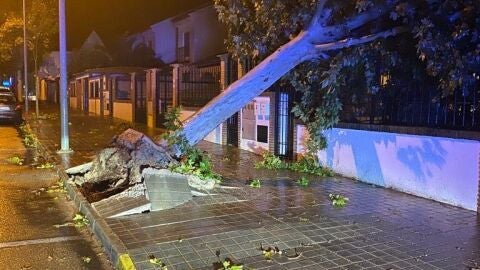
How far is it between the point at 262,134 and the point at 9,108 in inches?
574

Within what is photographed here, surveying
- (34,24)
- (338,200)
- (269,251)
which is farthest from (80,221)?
(34,24)

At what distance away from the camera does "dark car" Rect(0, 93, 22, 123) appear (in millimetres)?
22672

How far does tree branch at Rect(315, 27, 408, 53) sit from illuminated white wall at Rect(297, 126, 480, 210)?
1.71 meters

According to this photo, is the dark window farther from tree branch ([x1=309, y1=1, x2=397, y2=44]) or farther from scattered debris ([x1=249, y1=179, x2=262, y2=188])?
tree branch ([x1=309, y1=1, x2=397, y2=44])

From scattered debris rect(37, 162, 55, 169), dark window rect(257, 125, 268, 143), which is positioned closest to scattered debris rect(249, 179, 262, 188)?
dark window rect(257, 125, 268, 143)

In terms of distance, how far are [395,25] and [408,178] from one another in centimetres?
268

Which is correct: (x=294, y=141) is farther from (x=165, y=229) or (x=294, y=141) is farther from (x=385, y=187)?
(x=165, y=229)

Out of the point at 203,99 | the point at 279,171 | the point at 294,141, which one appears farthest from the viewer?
the point at 203,99

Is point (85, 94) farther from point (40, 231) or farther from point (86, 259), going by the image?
point (86, 259)

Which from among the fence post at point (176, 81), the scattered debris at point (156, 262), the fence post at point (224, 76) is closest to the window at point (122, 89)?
the fence post at point (176, 81)

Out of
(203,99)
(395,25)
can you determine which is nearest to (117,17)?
(203,99)

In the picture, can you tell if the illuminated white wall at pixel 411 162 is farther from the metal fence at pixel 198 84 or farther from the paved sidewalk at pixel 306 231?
the metal fence at pixel 198 84

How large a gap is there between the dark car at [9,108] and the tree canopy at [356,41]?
51.4 feet

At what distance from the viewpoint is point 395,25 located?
8.89 meters
